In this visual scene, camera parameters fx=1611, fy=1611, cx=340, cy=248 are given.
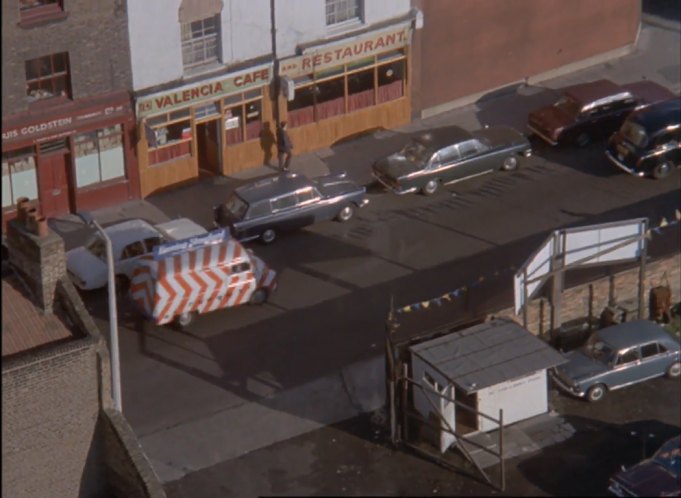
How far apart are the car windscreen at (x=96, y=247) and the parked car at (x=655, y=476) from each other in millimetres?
14701

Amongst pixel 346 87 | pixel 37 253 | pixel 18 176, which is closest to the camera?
pixel 37 253

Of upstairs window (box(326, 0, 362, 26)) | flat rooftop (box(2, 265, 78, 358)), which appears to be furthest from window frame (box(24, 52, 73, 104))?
flat rooftop (box(2, 265, 78, 358))

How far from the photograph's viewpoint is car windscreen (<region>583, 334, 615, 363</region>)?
36906 mm

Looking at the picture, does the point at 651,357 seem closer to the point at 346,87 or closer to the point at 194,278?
the point at 194,278

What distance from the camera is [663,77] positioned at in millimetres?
53188

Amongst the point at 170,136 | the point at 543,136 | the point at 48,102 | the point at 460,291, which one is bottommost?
the point at 543,136

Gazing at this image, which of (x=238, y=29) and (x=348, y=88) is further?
(x=348, y=88)

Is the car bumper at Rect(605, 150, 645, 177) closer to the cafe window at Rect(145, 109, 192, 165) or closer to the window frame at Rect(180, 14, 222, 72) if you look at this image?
the window frame at Rect(180, 14, 222, 72)

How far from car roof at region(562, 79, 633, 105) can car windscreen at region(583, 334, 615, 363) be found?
12681 mm

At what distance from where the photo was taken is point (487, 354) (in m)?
35.4

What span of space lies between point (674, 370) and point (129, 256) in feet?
45.2

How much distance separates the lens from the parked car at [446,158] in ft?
149

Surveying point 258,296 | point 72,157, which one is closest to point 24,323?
point 258,296

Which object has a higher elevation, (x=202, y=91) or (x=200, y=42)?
(x=200, y=42)
